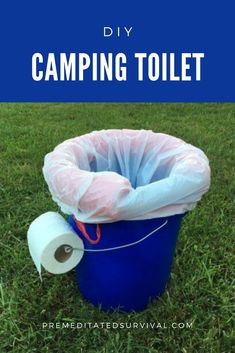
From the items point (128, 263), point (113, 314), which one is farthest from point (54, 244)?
point (113, 314)

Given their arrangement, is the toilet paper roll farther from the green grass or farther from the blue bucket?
the green grass

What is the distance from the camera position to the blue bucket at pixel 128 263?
4.80 ft

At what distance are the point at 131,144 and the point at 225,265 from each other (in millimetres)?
609

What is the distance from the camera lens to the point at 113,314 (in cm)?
168

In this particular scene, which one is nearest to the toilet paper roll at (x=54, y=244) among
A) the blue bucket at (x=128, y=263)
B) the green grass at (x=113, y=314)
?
the blue bucket at (x=128, y=263)

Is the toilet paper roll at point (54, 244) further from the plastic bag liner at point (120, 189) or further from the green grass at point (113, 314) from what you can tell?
the green grass at point (113, 314)

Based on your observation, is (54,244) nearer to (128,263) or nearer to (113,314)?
(128,263)

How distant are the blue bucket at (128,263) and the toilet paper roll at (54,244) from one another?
46mm

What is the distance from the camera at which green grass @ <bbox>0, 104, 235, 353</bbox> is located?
1.57 metres

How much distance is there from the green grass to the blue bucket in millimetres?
59

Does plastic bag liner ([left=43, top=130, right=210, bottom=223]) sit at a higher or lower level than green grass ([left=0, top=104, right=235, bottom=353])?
higher

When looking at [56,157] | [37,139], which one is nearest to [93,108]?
[37,139]

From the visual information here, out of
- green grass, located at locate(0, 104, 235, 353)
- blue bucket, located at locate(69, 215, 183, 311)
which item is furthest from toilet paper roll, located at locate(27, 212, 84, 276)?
green grass, located at locate(0, 104, 235, 353)

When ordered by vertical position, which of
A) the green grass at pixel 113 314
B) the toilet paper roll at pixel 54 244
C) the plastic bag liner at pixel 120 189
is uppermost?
the plastic bag liner at pixel 120 189
